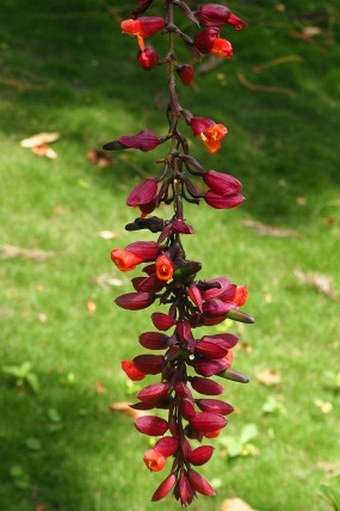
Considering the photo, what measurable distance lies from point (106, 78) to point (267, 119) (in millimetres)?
1430

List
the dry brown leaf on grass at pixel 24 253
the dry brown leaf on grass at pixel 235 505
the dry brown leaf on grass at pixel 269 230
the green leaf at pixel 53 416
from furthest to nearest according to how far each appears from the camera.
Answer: the dry brown leaf on grass at pixel 269 230 < the dry brown leaf on grass at pixel 24 253 < the green leaf at pixel 53 416 < the dry brown leaf on grass at pixel 235 505

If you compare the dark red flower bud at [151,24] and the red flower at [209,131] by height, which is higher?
the dark red flower bud at [151,24]

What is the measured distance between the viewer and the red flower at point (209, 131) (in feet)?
3.73

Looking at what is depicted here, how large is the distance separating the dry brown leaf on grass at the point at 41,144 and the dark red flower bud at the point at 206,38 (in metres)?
4.80

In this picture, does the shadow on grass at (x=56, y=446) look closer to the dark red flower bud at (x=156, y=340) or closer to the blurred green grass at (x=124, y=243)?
the blurred green grass at (x=124, y=243)

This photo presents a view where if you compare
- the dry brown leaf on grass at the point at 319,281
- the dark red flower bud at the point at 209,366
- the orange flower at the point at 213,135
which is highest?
the orange flower at the point at 213,135

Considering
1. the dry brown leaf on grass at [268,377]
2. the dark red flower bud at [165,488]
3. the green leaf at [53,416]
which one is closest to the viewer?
the dark red flower bud at [165,488]

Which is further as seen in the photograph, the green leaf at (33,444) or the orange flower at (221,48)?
the green leaf at (33,444)

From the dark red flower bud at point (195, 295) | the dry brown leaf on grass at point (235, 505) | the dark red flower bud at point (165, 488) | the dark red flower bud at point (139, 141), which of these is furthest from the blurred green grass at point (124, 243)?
the dark red flower bud at point (139, 141)

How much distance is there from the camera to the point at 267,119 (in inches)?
283

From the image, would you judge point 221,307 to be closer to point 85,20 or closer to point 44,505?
point 44,505

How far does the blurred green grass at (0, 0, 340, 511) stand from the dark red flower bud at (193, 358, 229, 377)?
7.58 feet

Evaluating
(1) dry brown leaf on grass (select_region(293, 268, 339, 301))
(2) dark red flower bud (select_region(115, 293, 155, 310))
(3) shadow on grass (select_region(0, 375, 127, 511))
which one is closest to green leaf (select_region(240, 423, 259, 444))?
(3) shadow on grass (select_region(0, 375, 127, 511))

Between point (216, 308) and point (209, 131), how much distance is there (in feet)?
0.88
